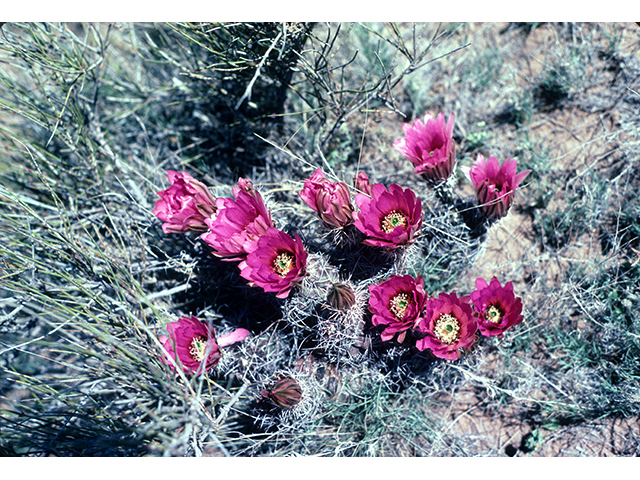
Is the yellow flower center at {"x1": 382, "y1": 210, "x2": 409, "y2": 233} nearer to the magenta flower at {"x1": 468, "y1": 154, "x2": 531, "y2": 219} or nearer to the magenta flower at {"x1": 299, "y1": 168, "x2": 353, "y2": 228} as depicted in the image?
the magenta flower at {"x1": 299, "y1": 168, "x2": 353, "y2": 228}

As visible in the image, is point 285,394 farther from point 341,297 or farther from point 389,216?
point 389,216

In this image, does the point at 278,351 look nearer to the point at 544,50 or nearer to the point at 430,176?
the point at 430,176

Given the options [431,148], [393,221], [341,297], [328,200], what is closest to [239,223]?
[328,200]

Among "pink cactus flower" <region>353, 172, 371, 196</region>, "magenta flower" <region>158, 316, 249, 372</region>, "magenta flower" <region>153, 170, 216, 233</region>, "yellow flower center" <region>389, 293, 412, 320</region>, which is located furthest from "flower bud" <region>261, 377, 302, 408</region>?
"pink cactus flower" <region>353, 172, 371, 196</region>

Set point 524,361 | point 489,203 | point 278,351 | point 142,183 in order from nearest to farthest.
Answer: point 489,203
point 278,351
point 524,361
point 142,183

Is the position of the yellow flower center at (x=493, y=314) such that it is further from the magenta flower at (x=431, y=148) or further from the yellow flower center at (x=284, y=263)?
the yellow flower center at (x=284, y=263)

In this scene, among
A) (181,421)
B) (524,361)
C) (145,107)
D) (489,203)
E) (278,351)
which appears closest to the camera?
(181,421)

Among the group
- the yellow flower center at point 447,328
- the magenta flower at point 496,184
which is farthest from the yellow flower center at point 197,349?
the magenta flower at point 496,184

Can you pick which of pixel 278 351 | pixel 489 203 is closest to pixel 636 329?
pixel 489 203
